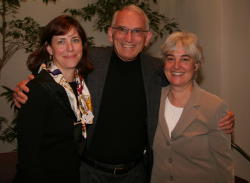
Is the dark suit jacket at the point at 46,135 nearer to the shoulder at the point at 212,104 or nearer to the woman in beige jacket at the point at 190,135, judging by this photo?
the woman in beige jacket at the point at 190,135

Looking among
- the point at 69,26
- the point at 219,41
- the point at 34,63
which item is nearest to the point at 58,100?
the point at 34,63

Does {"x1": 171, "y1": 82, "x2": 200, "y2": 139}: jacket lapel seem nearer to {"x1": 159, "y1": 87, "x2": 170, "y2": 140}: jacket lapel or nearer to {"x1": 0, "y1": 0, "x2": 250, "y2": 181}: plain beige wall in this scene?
{"x1": 159, "y1": 87, "x2": 170, "y2": 140}: jacket lapel

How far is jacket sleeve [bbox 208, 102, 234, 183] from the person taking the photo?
1924mm

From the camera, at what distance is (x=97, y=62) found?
2.32 m

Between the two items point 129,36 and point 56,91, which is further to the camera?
point 129,36

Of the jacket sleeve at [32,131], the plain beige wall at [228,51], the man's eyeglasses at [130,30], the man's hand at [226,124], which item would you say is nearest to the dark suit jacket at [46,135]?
the jacket sleeve at [32,131]

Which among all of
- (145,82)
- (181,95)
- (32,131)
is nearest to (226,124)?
Answer: (181,95)

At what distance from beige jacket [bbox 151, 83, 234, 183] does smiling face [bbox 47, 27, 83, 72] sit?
0.93 metres

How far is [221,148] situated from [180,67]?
0.69 metres

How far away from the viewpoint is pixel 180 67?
2031mm

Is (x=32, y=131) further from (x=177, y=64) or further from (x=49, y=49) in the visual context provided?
(x=177, y=64)

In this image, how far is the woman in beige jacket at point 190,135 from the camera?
195 centimetres

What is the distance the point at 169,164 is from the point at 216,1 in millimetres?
2462

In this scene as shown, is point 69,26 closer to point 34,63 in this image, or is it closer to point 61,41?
point 61,41
